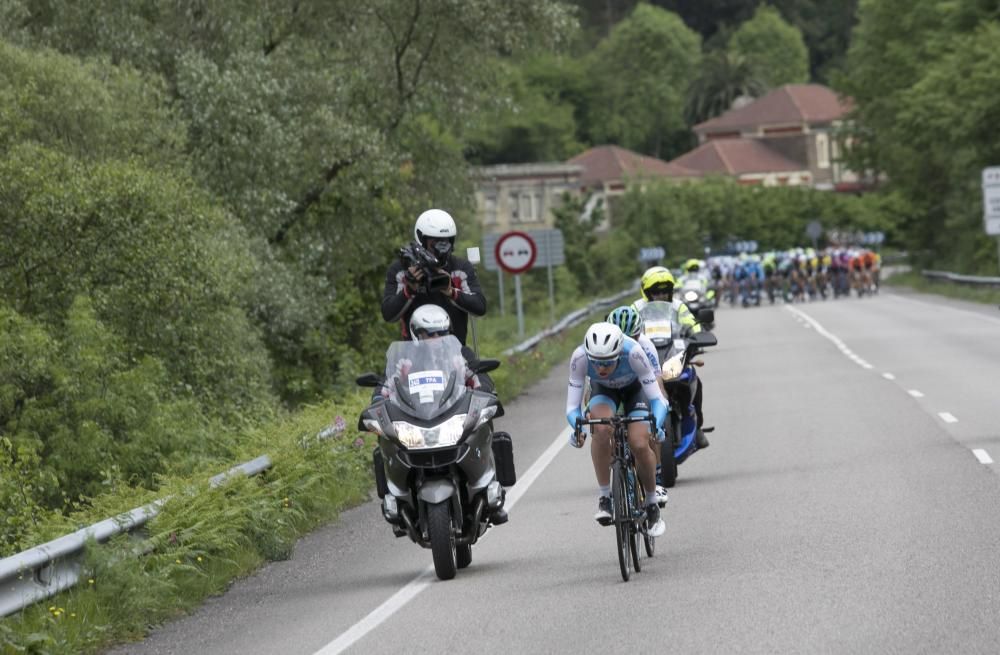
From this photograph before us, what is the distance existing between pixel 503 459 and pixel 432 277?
125cm

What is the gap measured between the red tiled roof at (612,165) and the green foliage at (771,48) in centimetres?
2156

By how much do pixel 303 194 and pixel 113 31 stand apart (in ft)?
14.5

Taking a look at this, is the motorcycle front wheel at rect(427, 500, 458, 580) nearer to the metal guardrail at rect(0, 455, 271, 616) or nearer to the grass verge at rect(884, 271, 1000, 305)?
the metal guardrail at rect(0, 455, 271, 616)

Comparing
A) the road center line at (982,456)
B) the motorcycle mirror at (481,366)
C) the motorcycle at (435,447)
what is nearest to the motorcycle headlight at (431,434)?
the motorcycle at (435,447)

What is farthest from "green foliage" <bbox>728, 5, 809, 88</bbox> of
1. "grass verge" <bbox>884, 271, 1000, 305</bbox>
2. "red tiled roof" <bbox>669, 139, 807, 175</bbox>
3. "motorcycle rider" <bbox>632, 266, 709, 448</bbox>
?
"motorcycle rider" <bbox>632, 266, 709, 448</bbox>

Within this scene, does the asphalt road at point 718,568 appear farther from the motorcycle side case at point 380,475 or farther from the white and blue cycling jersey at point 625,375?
the white and blue cycling jersey at point 625,375

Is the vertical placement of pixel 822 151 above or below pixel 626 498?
below

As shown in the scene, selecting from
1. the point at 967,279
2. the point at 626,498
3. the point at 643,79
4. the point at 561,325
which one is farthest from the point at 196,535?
the point at 643,79

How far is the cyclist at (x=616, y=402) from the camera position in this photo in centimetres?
1203

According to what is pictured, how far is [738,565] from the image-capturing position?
11.4 metres

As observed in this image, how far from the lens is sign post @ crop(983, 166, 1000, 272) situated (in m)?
51.5

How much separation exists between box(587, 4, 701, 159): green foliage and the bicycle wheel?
159 meters

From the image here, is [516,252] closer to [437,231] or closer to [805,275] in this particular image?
[437,231]

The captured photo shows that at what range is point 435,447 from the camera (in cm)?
1162
